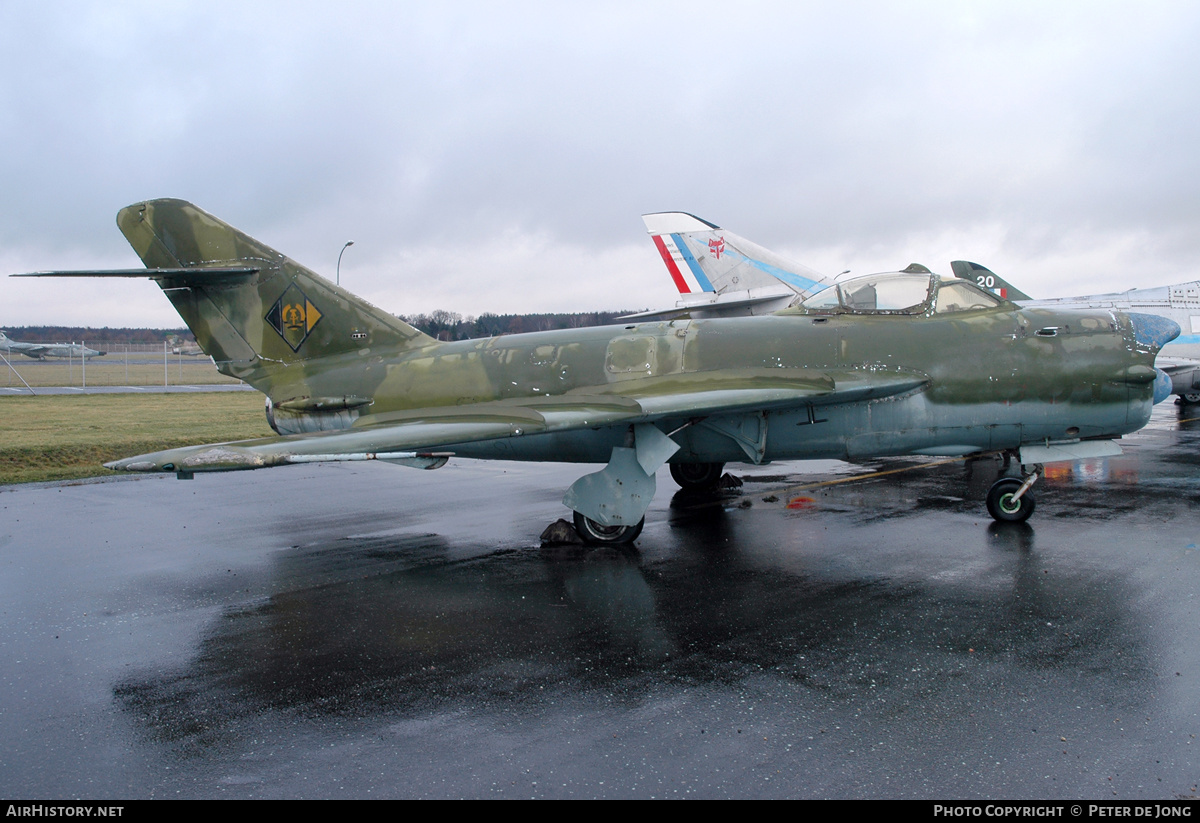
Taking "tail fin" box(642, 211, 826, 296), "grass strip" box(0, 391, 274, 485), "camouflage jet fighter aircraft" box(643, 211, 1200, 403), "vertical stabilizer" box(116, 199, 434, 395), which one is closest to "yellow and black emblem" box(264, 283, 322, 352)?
"vertical stabilizer" box(116, 199, 434, 395)

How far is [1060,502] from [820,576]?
16.9 feet

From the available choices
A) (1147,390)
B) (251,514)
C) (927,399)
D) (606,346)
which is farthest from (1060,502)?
(251,514)

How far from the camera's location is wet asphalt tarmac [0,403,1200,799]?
398 centimetres

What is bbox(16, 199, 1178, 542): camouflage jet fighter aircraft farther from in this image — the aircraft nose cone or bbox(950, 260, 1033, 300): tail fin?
bbox(950, 260, 1033, 300): tail fin

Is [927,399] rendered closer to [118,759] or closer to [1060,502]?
[1060,502]

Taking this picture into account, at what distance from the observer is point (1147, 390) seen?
28.0ft

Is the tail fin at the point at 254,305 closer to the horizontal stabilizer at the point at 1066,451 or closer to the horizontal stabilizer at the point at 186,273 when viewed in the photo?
the horizontal stabilizer at the point at 186,273

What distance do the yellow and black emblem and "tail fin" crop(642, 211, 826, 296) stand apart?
17010mm

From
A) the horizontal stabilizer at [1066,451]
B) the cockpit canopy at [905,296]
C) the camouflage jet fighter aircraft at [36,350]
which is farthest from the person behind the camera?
the camouflage jet fighter aircraft at [36,350]

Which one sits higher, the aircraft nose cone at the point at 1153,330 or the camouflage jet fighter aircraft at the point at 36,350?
the camouflage jet fighter aircraft at the point at 36,350

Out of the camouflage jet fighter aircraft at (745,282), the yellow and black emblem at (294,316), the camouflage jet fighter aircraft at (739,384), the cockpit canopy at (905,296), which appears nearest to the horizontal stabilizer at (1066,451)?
the camouflage jet fighter aircraft at (739,384)

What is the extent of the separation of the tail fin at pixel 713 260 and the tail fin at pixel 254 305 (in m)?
16.8

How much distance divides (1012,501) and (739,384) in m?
3.56

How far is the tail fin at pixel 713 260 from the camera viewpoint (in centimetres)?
2542
